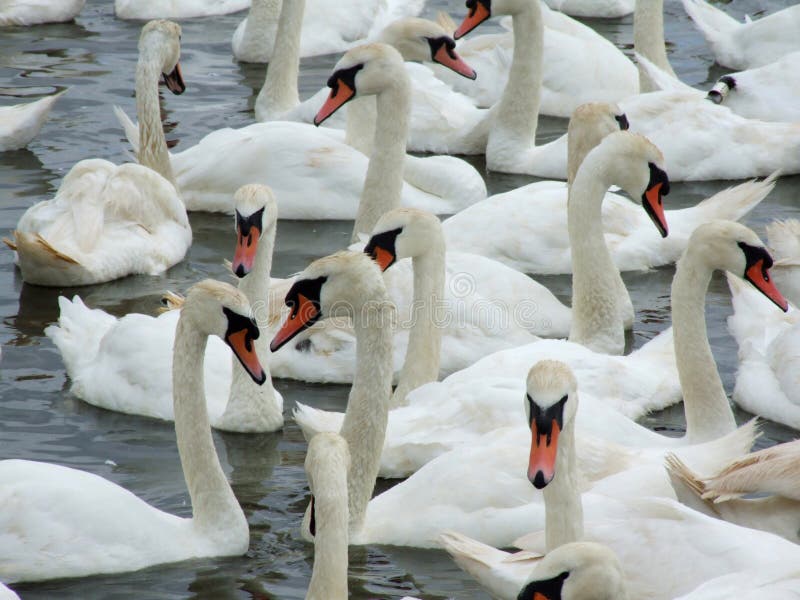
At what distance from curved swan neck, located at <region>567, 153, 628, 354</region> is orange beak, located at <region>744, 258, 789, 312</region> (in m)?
1.03

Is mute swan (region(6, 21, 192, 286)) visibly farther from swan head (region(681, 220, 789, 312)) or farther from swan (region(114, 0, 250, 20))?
swan (region(114, 0, 250, 20))

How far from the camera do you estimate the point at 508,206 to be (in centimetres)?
1017

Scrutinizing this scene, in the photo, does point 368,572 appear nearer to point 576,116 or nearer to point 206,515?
point 206,515

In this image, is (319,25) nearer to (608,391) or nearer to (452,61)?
(452,61)

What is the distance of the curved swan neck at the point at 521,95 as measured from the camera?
12.2 metres

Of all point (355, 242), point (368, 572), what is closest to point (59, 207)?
point (355, 242)

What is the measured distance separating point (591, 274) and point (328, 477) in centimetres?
342

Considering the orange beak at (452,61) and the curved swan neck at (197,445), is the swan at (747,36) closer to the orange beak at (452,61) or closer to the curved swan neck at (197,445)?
the orange beak at (452,61)

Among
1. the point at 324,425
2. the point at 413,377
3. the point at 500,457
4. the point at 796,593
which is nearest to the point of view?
the point at 796,593

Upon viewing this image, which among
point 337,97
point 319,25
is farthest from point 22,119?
point 319,25

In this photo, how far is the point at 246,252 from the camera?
838 centimetres

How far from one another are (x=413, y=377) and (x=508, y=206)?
2.20 m

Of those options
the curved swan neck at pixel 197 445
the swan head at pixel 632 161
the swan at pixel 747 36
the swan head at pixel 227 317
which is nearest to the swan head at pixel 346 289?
the swan head at pixel 227 317

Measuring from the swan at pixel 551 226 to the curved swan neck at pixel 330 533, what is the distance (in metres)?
4.21
